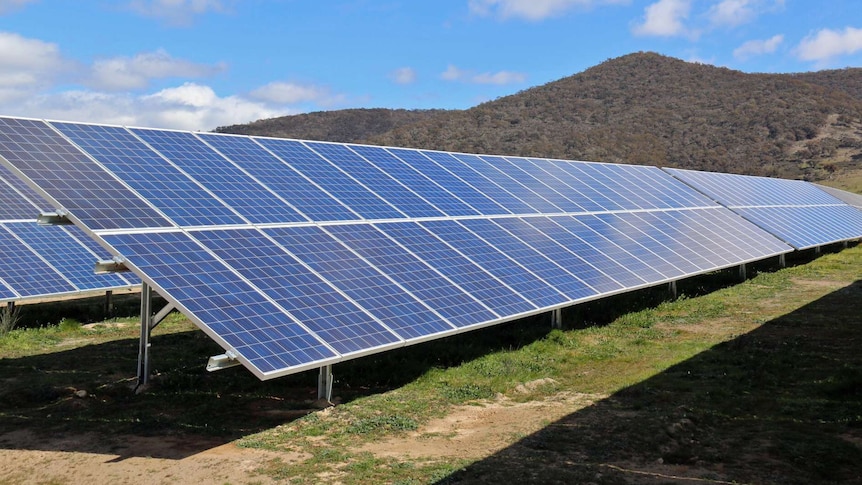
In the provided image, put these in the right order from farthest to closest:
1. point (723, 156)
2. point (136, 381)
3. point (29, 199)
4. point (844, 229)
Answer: point (723, 156) < point (844, 229) < point (29, 199) < point (136, 381)

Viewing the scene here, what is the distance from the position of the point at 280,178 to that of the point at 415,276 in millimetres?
4333

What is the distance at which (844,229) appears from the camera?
127ft

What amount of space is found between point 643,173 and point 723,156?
5751cm

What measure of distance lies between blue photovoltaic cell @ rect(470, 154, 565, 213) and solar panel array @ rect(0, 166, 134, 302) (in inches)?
465

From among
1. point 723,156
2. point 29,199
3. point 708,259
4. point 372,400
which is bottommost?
point 372,400

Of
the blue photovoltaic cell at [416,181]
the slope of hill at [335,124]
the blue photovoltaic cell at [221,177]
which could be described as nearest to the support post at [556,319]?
the blue photovoltaic cell at [416,181]

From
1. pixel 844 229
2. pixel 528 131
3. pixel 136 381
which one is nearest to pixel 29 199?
pixel 136 381

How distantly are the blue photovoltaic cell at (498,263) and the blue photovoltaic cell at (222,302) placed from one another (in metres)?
6.27

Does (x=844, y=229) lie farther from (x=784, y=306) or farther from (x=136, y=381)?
(x=136, y=381)

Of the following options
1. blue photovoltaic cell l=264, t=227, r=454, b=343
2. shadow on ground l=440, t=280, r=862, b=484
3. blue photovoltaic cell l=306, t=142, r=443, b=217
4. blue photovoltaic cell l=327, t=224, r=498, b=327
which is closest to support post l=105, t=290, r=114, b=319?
blue photovoltaic cell l=306, t=142, r=443, b=217

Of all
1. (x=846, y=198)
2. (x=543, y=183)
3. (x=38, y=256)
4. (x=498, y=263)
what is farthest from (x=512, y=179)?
(x=846, y=198)

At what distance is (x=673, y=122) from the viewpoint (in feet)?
324

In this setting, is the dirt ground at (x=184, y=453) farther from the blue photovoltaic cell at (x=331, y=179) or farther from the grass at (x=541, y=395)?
the blue photovoltaic cell at (x=331, y=179)

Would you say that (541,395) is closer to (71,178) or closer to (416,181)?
(416,181)
